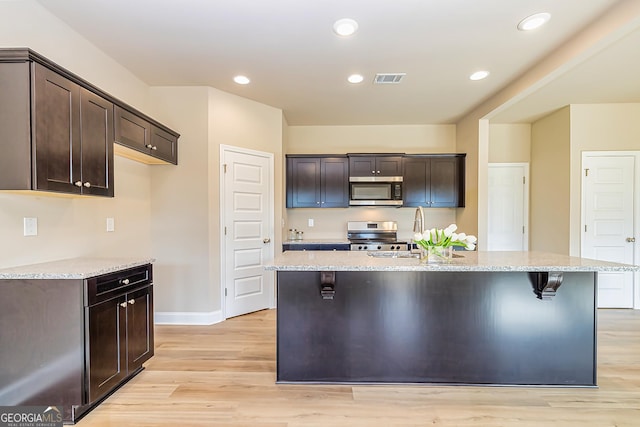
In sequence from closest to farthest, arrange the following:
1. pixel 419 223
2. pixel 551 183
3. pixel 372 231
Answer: pixel 419 223 < pixel 551 183 < pixel 372 231

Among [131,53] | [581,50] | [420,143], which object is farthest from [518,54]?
[131,53]

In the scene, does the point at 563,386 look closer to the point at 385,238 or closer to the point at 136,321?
the point at 385,238

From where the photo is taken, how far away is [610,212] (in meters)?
3.87

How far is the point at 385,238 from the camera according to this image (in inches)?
187

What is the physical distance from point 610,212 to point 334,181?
3.72m

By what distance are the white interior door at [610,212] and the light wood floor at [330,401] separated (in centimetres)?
175

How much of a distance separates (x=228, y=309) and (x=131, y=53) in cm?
288

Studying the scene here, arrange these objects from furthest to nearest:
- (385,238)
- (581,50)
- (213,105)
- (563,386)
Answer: (385,238)
(213,105)
(581,50)
(563,386)

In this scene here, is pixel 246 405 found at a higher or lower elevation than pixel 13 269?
lower

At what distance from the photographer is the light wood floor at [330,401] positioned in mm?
1822

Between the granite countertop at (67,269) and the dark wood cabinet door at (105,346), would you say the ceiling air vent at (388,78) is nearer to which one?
the granite countertop at (67,269)

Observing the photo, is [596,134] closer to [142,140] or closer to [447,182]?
[447,182]

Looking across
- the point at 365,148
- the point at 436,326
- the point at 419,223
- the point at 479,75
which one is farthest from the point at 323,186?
the point at 436,326

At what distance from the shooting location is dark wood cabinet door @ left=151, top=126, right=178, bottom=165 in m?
2.92
